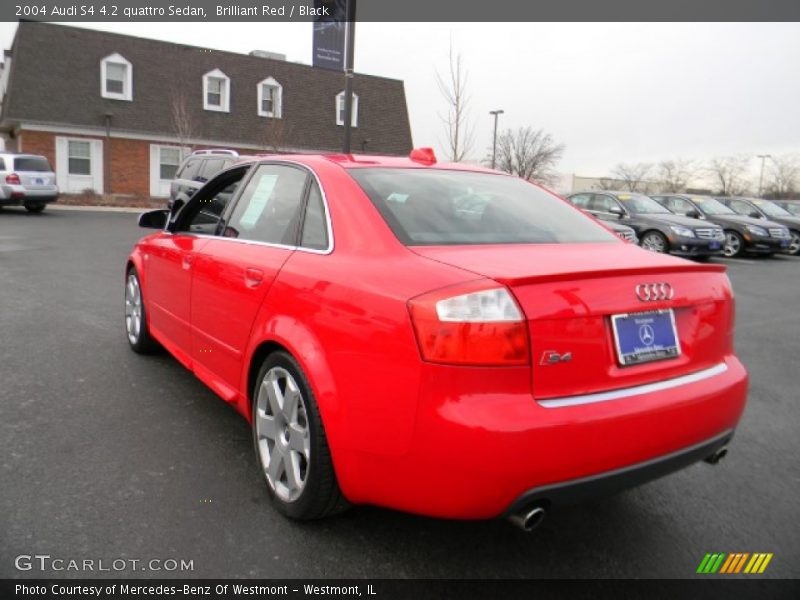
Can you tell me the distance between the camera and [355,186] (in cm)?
286

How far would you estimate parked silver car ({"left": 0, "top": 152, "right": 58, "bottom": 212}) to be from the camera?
18.8 metres

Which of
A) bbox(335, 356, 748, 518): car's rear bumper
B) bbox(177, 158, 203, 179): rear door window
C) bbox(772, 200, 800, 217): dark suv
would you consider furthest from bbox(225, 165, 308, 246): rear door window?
bbox(772, 200, 800, 217): dark suv

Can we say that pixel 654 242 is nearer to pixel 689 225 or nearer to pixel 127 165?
pixel 689 225

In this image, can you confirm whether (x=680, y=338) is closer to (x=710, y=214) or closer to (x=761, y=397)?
(x=761, y=397)

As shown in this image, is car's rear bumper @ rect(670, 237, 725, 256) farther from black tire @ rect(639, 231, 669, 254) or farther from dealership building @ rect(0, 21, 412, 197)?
dealership building @ rect(0, 21, 412, 197)

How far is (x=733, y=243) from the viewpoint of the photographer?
651 inches

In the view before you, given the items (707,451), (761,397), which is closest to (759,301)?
(761,397)

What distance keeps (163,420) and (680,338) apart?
2.84 meters

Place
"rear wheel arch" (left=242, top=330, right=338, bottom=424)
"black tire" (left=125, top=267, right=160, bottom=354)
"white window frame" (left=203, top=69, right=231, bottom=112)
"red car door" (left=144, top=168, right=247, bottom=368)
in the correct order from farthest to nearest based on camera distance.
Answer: "white window frame" (left=203, top=69, right=231, bottom=112), "black tire" (left=125, top=267, right=160, bottom=354), "red car door" (left=144, top=168, right=247, bottom=368), "rear wheel arch" (left=242, top=330, right=338, bottom=424)

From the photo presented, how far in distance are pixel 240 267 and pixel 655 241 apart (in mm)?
12963

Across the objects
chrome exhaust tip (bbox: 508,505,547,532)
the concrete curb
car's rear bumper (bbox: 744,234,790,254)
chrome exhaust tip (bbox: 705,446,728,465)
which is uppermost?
car's rear bumper (bbox: 744,234,790,254)

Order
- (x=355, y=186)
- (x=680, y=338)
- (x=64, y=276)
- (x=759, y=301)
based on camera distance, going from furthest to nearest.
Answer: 1. (x=759, y=301)
2. (x=64, y=276)
3. (x=355, y=186)
4. (x=680, y=338)

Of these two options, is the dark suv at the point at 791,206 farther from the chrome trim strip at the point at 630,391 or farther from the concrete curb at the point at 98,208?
the chrome trim strip at the point at 630,391

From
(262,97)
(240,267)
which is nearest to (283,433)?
(240,267)
